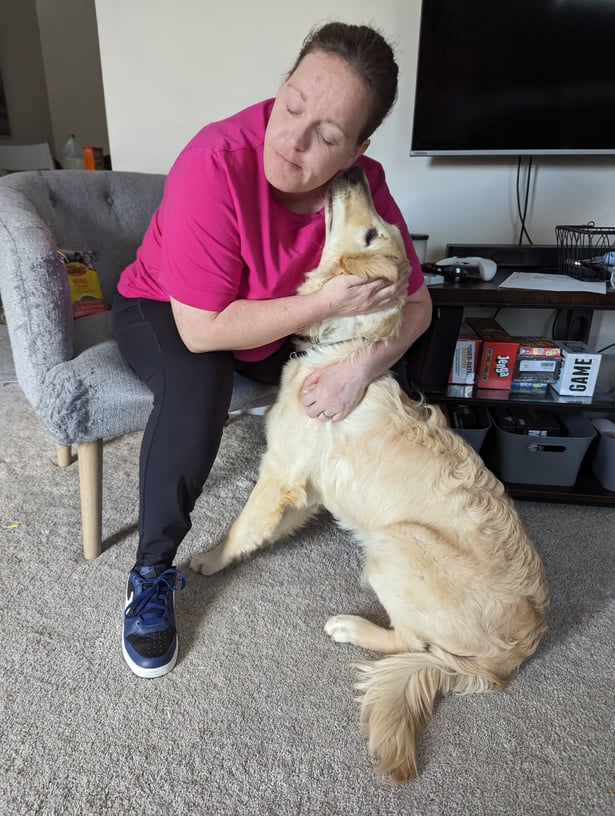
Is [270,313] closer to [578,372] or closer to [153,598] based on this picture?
[153,598]

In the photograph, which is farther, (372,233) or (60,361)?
(60,361)

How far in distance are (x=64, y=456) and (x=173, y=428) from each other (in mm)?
904

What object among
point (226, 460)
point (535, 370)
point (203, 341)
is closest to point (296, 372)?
point (203, 341)

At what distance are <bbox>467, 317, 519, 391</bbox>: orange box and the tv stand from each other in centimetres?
3

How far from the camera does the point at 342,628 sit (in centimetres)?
128

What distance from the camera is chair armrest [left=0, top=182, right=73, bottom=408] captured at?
1.24 metres

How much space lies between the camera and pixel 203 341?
118 centimetres

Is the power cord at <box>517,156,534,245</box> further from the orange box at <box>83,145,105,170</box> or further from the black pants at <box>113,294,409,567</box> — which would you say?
the orange box at <box>83,145,105,170</box>

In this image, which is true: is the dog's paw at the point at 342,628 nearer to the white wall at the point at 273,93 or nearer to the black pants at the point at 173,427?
the black pants at the point at 173,427

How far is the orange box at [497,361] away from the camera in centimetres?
180

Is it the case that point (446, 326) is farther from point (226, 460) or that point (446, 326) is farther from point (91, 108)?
point (91, 108)

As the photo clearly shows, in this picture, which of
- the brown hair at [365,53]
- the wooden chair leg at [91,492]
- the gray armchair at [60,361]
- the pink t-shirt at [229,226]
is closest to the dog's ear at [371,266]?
the pink t-shirt at [229,226]

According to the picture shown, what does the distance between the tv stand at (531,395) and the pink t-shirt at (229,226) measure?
627mm

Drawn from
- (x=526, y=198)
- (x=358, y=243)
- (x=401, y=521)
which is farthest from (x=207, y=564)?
(x=526, y=198)
